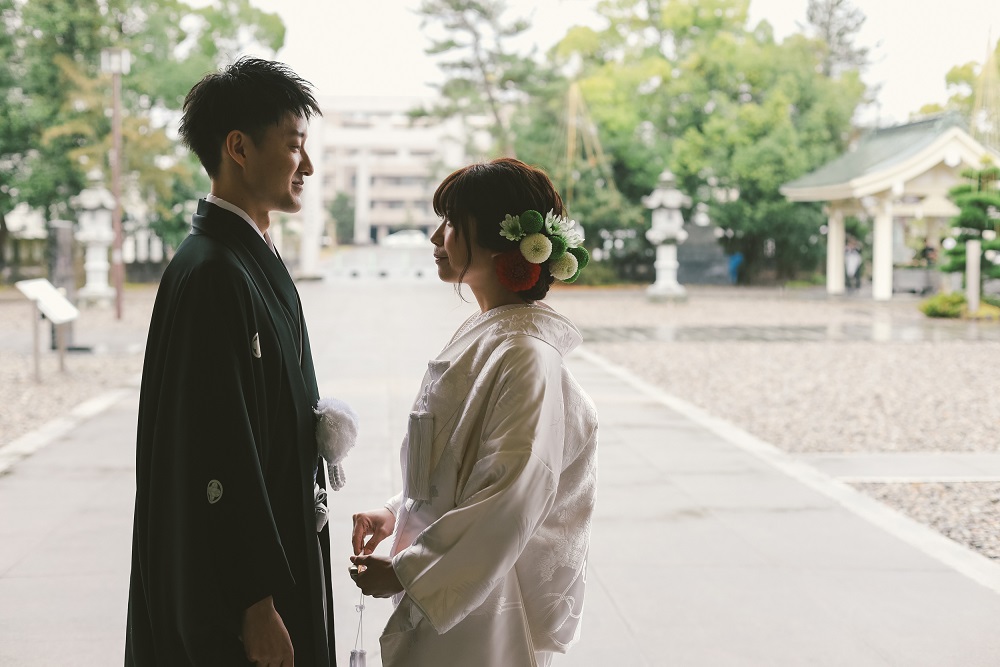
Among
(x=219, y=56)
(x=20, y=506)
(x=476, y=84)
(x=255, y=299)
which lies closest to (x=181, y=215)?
(x=219, y=56)

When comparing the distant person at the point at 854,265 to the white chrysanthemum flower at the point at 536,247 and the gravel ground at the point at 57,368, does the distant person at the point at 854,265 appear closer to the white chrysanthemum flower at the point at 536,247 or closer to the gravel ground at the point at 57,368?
the gravel ground at the point at 57,368

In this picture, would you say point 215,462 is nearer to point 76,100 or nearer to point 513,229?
point 513,229

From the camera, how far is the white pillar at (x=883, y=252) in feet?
72.7

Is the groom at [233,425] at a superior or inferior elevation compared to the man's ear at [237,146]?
inferior

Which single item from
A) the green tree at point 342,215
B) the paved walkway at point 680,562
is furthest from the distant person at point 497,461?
the green tree at point 342,215

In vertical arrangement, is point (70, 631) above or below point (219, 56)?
below

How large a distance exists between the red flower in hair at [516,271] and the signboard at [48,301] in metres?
8.82

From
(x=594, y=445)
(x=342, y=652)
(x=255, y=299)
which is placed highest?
(x=255, y=299)

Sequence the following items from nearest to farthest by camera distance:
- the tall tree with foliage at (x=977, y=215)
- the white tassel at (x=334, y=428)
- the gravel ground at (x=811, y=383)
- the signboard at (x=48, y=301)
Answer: the white tassel at (x=334, y=428), the gravel ground at (x=811, y=383), the signboard at (x=48, y=301), the tall tree with foliage at (x=977, y=215)

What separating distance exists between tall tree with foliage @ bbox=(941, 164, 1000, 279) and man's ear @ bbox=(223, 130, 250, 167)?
58.8 feet

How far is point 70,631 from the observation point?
3344 millimetres

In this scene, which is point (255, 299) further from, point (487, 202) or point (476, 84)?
point (476, 84)

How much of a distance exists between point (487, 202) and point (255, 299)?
1.36ft

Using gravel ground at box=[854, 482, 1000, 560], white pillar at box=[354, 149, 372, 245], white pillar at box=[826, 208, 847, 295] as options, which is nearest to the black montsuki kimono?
gravel ground at box=[854, 482, 1000, 560]
